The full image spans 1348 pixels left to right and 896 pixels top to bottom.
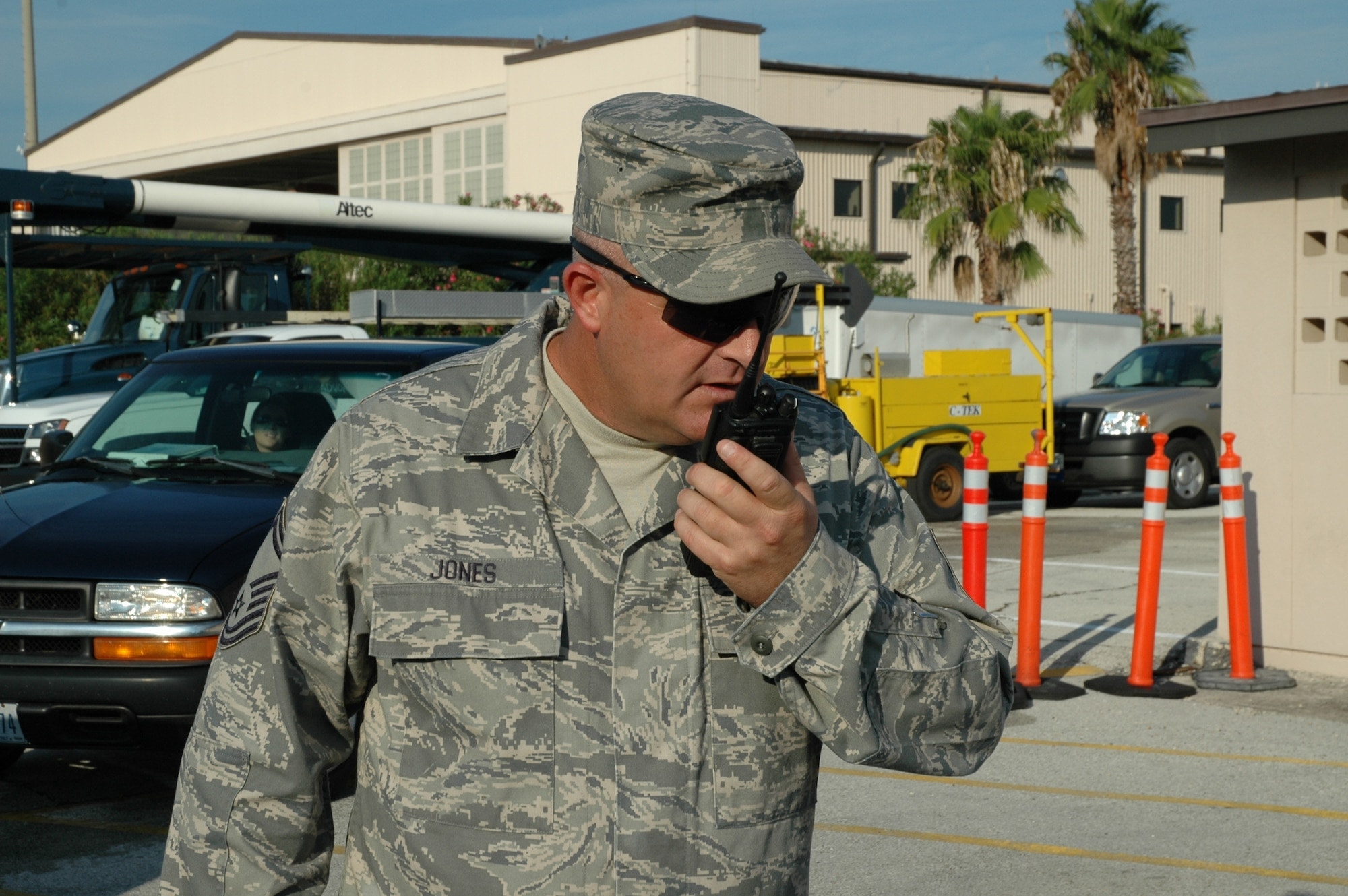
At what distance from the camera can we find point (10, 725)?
5199 mm

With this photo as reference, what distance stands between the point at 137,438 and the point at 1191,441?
501 inches

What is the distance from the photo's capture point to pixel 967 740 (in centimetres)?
192

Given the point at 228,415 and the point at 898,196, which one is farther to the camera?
the point at 898,196

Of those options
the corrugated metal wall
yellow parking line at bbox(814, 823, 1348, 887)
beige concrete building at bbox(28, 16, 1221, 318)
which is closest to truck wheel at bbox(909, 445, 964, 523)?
yellow parking line at bbox(814, 823, 1348, 887)

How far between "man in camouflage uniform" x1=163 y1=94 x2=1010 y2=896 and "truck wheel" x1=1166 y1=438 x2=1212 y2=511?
1532 centimetres

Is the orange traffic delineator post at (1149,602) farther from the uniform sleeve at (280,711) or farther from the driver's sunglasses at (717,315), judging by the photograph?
the uniform sleeve at (280,711)

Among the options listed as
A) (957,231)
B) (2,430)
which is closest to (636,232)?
(2,430)

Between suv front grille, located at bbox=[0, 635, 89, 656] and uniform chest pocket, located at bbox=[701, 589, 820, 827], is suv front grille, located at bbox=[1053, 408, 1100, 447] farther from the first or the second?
uniform chest pocket, located at bbox=[701, 589, 820, 827]

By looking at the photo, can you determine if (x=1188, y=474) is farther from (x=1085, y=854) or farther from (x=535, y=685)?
(x=535, y=685)

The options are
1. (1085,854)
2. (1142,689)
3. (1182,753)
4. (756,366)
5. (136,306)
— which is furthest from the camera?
(136,306)

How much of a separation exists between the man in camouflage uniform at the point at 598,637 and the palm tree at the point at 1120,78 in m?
30.0

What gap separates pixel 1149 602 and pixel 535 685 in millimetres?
6193

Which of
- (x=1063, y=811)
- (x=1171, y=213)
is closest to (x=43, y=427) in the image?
(x=1063, y=811)

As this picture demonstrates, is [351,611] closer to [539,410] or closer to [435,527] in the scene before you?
[435,527]
